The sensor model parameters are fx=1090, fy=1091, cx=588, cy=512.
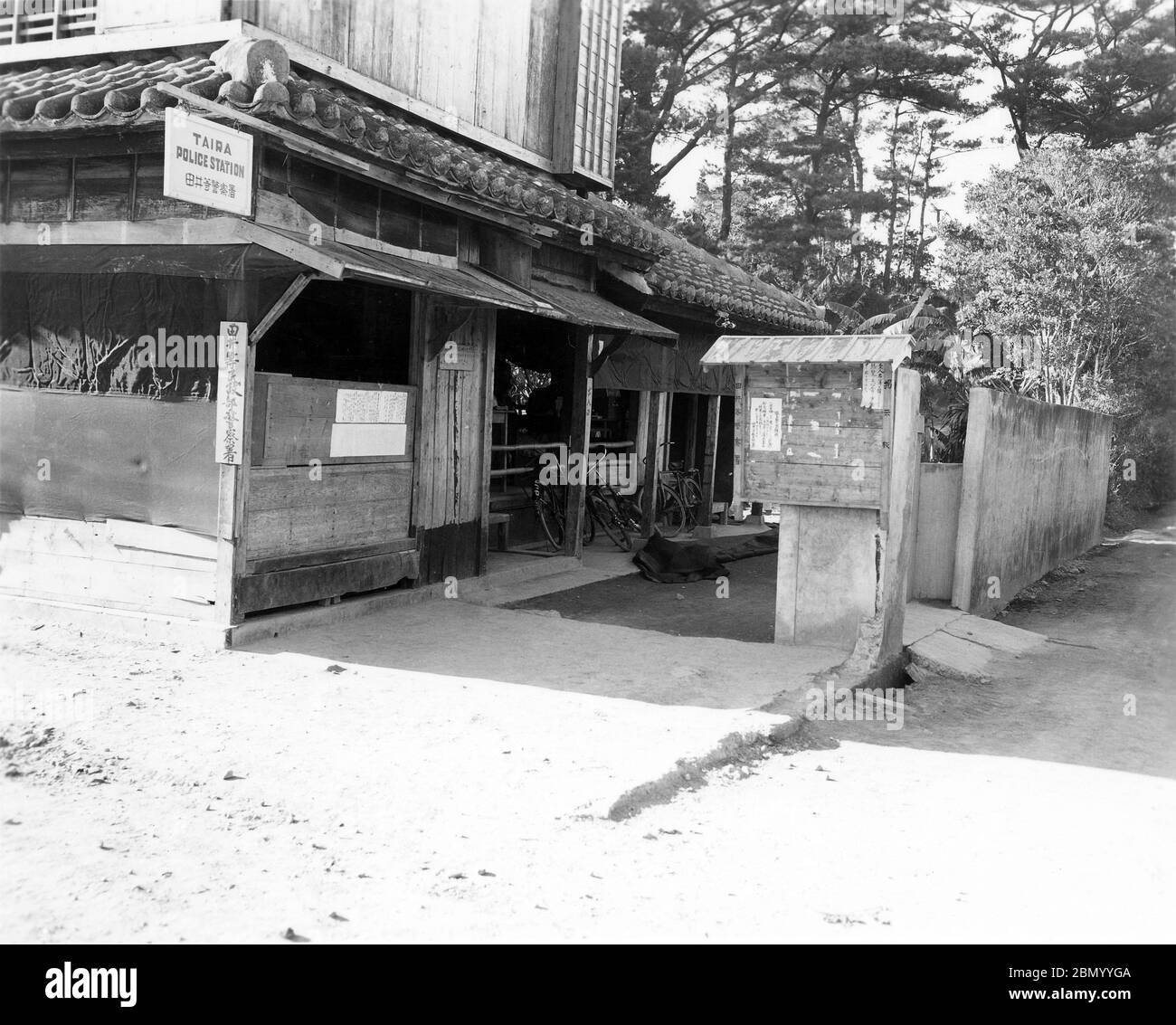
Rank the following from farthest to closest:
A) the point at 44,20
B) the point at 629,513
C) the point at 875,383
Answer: the point at 629,513
the point at 44,20
the point at 875,383

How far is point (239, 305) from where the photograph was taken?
771 centimetres

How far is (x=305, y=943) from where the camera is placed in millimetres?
3744

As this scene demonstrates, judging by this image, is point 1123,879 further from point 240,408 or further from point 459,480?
point 459,480

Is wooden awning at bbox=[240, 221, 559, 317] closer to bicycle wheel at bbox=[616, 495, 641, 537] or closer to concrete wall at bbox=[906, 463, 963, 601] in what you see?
concrete wall at bbox=[906, 463, 963, 601]

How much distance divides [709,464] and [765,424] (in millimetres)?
8726

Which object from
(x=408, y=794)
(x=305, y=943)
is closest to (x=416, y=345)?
(x=408, y=794)

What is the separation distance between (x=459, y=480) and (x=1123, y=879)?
7162mm

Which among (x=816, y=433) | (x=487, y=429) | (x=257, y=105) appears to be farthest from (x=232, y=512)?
(x=816, y=433)

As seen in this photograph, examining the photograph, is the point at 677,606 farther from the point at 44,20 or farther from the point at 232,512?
the point at 44,20

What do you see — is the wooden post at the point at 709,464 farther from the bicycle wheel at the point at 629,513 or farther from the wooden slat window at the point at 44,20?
the wooden slat window at the point at 44,20

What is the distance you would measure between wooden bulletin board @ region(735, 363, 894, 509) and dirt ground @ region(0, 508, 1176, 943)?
6.30 feet

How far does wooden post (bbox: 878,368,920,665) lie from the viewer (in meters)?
8.63

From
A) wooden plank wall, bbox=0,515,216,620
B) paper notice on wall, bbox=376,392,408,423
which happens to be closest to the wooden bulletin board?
paper notice on wall, bbox=376,392,408,423

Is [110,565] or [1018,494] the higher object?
[1018,494]
